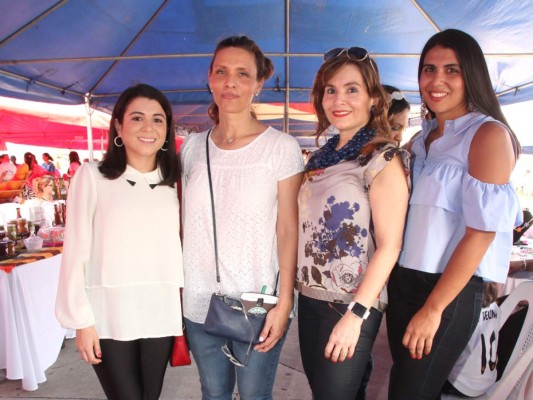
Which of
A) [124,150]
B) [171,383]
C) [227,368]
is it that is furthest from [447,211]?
[171,383]

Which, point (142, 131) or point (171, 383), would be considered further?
point (171, 383)

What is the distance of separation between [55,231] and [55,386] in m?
1.34

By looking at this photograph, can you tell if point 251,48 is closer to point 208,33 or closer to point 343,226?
point 343,226

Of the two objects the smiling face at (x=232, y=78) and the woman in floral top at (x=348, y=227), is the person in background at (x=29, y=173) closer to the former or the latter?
the smiling face at (x=232, y=78)

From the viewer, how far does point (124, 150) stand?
1715 mm

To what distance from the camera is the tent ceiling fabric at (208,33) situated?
3.68 meters

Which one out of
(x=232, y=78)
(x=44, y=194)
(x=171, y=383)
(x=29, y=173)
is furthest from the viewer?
(x=29, y=173)

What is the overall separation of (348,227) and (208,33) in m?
3.81

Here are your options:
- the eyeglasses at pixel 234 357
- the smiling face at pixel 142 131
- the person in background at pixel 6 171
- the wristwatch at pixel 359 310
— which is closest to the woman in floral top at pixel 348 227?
the wristwatch at pixel 359 310

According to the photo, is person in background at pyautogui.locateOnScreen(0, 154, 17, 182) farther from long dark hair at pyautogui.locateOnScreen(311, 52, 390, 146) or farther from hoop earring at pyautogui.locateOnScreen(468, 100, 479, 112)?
hoop earring at pyautogui.locateOnScreen(468, 100, 479, 112)

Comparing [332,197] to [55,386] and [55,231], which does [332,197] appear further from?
[55,231]

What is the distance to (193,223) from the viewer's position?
5.34ft

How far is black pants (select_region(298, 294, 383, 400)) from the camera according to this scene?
1.40 metres

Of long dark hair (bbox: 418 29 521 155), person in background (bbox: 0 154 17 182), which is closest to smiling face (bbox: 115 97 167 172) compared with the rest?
long dark hair (bbox: 418 29 521 155)
